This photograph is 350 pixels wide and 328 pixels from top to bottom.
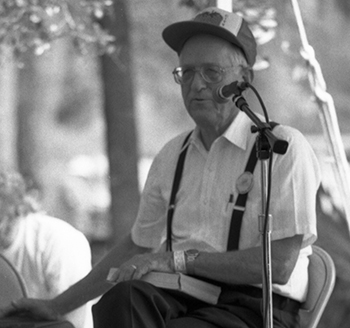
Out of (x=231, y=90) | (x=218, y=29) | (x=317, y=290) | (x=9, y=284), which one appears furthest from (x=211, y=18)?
(x=9, y=284)

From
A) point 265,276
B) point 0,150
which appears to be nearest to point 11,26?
point 0,150

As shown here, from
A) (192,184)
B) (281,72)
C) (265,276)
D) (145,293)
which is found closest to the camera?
(265,276)

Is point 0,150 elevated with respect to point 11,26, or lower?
lower

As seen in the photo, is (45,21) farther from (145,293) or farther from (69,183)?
(145,293)

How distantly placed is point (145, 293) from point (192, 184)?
582mm

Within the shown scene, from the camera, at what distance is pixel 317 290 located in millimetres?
2859

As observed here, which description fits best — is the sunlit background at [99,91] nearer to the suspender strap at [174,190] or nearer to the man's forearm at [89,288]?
the man's forearm at [89,288]

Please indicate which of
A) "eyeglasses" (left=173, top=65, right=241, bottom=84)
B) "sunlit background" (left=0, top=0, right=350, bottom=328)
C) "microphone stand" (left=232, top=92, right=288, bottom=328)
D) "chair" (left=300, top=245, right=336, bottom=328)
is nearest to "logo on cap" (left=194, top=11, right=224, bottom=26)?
"eyeglasses" (left=173, top=65, right=241, bottom=84)

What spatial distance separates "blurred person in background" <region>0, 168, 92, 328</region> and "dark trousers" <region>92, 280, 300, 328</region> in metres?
1.19

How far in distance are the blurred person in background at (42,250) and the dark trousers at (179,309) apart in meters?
1.19

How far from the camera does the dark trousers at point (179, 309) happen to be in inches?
100.0

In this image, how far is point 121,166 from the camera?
4172 mm

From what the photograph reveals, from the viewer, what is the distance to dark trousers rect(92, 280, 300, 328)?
254 centimetres

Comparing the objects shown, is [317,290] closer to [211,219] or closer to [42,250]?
[211,219]
